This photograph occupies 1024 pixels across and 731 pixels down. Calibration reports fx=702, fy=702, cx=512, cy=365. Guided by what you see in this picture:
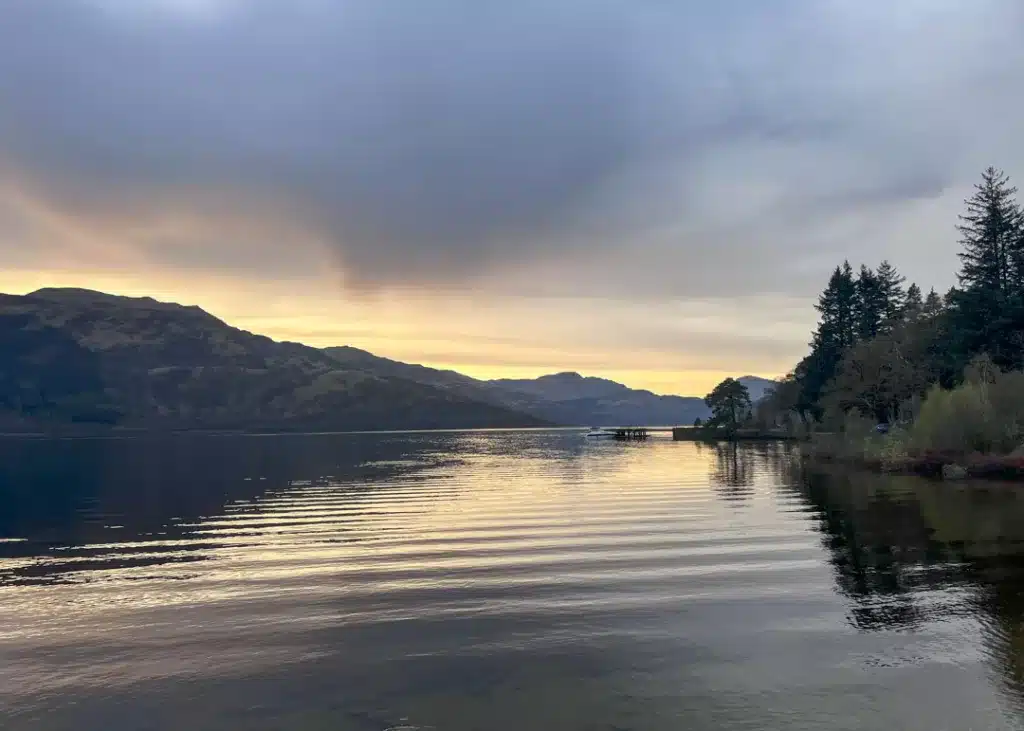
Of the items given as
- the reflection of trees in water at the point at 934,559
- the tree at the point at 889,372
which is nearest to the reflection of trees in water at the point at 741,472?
the reflection of trees in water at the point at 934,559

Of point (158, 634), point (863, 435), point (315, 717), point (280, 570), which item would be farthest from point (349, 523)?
point (863, 435)

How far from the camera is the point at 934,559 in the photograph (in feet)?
84.7

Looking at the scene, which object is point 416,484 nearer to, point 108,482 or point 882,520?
point 108,482

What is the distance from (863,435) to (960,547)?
6014 cm

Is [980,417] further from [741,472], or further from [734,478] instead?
[741,472]

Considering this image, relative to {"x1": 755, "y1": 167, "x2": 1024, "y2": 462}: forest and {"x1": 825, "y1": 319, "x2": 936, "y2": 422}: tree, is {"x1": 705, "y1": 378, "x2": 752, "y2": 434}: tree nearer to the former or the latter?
{"x1": 755, "y1": 167, "x2": 1024, "y2": 462}: forest

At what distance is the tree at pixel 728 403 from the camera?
571ft

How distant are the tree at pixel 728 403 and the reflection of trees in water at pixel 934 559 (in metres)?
127

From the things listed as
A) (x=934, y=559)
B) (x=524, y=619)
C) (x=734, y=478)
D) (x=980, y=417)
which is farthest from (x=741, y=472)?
(x=524, y=619)

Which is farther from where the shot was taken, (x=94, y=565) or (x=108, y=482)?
(x=108, y=482)

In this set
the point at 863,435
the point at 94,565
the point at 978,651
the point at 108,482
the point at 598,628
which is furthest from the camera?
the point at 863,435

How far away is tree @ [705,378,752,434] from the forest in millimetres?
58172

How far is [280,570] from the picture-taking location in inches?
1052

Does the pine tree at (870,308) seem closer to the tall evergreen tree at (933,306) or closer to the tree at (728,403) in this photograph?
the tall evergreen tree at (933,306)
